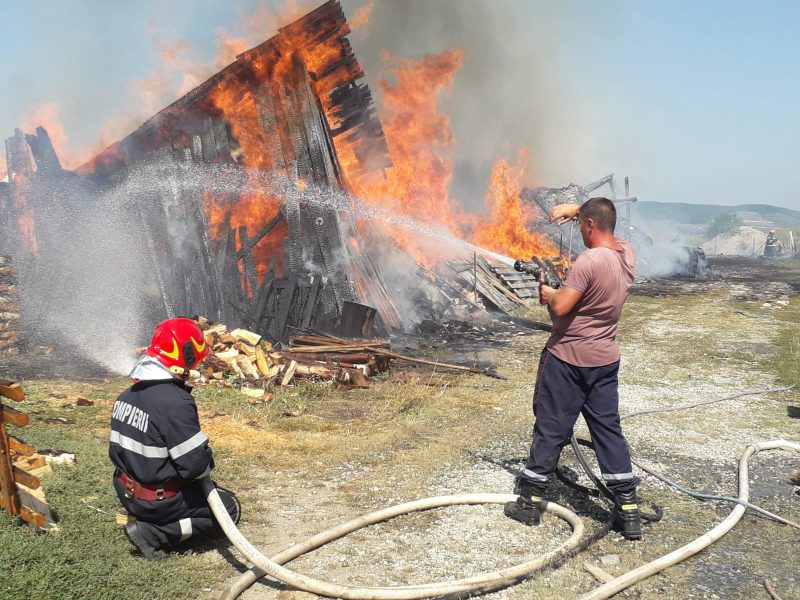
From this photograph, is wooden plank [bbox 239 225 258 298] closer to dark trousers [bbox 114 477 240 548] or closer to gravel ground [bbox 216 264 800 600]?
gravel ground [bbox 216 264 800 600]

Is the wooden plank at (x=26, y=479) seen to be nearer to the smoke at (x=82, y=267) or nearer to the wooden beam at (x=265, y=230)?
the smoke at (x=82, y=267)

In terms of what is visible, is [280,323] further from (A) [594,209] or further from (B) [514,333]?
(A) [594,209]

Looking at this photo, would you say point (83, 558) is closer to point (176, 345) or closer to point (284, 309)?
point (176, 345)

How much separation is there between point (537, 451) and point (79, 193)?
1048 cm

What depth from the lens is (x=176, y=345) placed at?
3.46 meters

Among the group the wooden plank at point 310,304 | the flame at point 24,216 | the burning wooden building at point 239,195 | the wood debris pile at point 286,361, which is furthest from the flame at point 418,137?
the flame at point 24,216

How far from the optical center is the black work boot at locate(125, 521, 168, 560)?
3588mm

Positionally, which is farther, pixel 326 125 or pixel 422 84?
pixel 422 84

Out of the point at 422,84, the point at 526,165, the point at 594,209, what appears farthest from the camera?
the point at 526,165

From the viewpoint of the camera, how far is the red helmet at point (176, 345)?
3438mm

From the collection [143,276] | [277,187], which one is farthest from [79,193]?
[277,187]

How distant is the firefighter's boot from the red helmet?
2.39 metres

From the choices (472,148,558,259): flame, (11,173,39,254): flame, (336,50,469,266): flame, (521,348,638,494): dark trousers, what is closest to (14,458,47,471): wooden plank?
(521,348,638,494): dark trousers

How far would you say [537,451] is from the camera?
13.4ft
